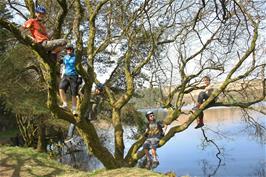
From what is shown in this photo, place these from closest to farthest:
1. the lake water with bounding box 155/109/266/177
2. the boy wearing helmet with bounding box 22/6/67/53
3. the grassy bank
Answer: the boy wearing helmet with bounding box 22/6/67/53, the grassy bank, the lake water with bounding box 155/109/266/177

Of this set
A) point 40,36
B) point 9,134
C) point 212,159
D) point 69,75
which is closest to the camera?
point 40,36

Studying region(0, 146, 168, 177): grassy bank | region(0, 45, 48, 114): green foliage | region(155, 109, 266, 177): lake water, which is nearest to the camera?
region(0, 146, 168, 177): grassy bank

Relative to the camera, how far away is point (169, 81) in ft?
50.1

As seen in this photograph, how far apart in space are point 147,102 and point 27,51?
5.55 meters

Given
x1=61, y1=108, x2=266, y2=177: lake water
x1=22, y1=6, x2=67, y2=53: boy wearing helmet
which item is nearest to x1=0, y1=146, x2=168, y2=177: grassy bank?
x1=22, y1=6, x2=67, y2=53: boy wearing helmet

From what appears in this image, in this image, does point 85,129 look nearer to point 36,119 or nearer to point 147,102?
point 147,102

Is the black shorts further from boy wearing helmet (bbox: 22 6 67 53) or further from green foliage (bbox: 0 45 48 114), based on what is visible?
green foliage (bbox: 0 45 48 114)

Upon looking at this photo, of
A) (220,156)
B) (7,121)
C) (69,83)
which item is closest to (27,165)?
(69,83)

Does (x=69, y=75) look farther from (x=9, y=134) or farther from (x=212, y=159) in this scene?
(x=9, y=134)

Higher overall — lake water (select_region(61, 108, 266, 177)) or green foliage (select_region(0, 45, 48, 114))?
green foliage (select_region(0, 45, 48, 114))

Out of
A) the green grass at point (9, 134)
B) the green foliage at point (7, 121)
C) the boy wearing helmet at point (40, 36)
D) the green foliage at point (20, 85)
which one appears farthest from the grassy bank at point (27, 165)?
the green foliage at point (7, 121)

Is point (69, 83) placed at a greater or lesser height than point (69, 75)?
lesser

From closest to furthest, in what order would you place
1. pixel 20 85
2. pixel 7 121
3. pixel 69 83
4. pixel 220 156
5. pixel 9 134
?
pixel 69 83
pixel 20 85
pixel 220 156
pixel 9 134
pixel 7 121

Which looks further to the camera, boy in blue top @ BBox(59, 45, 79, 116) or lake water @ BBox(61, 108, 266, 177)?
lake water @ BBox(61, 108, 266, 177)
